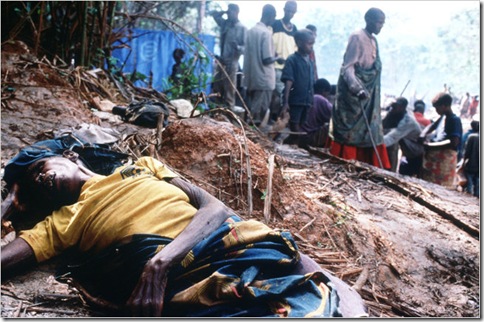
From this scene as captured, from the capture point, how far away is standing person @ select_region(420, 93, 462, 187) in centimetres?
604

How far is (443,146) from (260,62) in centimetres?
324

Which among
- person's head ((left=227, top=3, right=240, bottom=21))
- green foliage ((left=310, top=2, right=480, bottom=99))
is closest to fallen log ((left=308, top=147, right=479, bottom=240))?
person's head ((left=227, top=3, right=240, bottom=21))

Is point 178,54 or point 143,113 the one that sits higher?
point 178,54

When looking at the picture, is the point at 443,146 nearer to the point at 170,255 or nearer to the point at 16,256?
the point at 170,255

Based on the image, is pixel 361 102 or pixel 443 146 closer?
pixel 361 102

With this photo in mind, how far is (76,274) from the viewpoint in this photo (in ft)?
6.77

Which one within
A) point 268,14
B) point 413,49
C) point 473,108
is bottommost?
point 473,108

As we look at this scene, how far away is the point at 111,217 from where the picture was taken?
2004 mm

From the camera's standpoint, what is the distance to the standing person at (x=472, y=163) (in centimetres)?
677

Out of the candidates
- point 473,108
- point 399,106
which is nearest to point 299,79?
point 399,106

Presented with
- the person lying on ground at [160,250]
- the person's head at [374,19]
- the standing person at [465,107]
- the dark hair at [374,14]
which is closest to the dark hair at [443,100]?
the person's head at [374,19]

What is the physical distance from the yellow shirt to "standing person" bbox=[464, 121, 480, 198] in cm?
590

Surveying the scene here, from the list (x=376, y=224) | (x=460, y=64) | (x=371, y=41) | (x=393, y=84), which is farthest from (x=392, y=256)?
(x=393, y=84)

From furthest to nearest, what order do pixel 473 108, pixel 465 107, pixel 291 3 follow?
pixel 465 107, pixel 473 108, pixel 291 3
